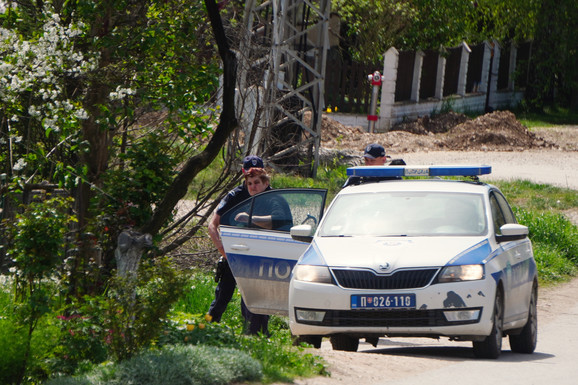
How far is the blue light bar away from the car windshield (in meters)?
0.21

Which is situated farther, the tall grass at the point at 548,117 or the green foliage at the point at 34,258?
the tall grass at the point at 548,117

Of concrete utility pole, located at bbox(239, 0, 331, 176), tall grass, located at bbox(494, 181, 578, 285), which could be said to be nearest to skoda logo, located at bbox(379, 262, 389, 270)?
concrete utility pole, located at bbox(239, 0, 331, 176)

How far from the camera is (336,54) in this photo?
33.0m

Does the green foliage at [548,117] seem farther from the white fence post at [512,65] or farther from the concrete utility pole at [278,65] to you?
the concrete utility pole at [278,65]

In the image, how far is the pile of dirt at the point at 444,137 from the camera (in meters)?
29.5

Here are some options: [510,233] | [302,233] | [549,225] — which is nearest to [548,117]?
[549,225]

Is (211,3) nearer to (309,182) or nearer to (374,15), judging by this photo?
(309,182)

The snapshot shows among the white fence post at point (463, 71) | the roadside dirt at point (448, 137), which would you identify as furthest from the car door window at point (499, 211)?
the white fence post at point (463, 71)

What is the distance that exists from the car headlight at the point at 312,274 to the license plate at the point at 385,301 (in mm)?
307

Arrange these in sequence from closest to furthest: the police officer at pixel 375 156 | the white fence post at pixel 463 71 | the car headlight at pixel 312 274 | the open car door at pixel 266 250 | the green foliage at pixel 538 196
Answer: the car headlight at pixel 312 274
the open car door at pixel 266 250
the police officer at pixel 375 156
the green foliage at pixel 538 196
the white fence post at pixel 463 71

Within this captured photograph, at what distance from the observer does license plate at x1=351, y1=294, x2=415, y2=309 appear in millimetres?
8797

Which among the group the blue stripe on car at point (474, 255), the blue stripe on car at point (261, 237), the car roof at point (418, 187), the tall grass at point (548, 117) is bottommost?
the blue stripe on car at point (261, 237)

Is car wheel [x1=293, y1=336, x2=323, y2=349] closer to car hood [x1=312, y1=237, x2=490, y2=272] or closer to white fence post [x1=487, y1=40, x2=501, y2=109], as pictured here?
car hood [x1=312, y1=237, x2=490, y2=272]

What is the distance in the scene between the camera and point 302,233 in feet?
31.4
